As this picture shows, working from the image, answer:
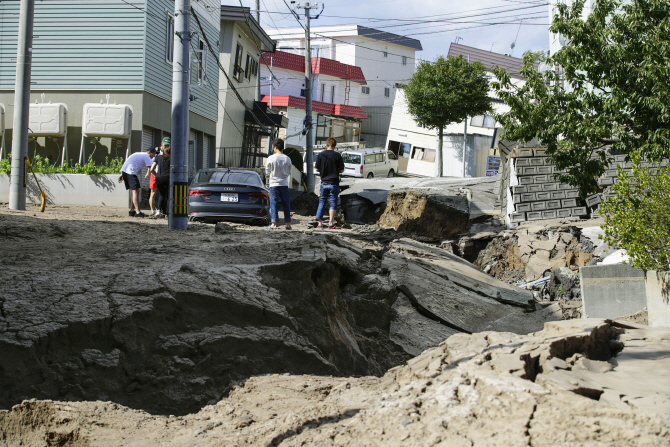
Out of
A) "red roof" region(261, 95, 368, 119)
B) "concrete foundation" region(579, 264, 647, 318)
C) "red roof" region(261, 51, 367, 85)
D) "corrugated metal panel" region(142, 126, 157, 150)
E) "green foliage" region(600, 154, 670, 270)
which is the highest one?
"red roof" region(261, 51, 367, 85)

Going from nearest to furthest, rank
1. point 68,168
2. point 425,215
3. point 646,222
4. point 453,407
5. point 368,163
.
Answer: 1. point 453,407
2. point 646,222
3. point 68,168
4. point 425,215
5. point 368,163

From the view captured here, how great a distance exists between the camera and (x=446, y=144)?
151 ft

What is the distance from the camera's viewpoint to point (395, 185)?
21969 mm

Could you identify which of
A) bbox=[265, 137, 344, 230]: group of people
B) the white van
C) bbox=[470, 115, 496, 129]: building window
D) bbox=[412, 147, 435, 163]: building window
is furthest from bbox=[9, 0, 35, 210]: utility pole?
bbox=[412, 147, 435, 163]: building window

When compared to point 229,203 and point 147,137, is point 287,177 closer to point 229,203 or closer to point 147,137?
point 229,203

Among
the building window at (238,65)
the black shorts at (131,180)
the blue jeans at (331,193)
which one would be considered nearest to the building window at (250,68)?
the building window at (238,65)

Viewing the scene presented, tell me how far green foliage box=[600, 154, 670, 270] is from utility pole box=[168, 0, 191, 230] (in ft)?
21.2

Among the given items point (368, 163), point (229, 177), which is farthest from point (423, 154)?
point (229, 177)

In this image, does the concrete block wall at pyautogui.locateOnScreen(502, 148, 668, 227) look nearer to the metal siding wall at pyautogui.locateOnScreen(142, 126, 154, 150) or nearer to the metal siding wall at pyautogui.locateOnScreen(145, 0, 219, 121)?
the metal siding wall at pyautogui.locateOnScreen(145, 0, 219, 121)

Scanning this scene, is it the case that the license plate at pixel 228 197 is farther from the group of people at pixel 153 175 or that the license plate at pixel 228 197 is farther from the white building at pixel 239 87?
the white building at pixel 239 87

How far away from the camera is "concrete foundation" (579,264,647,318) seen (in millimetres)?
8336

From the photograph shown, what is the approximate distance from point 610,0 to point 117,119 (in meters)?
12.4

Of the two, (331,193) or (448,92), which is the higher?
(448,92)

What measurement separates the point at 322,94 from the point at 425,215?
3734 cm
